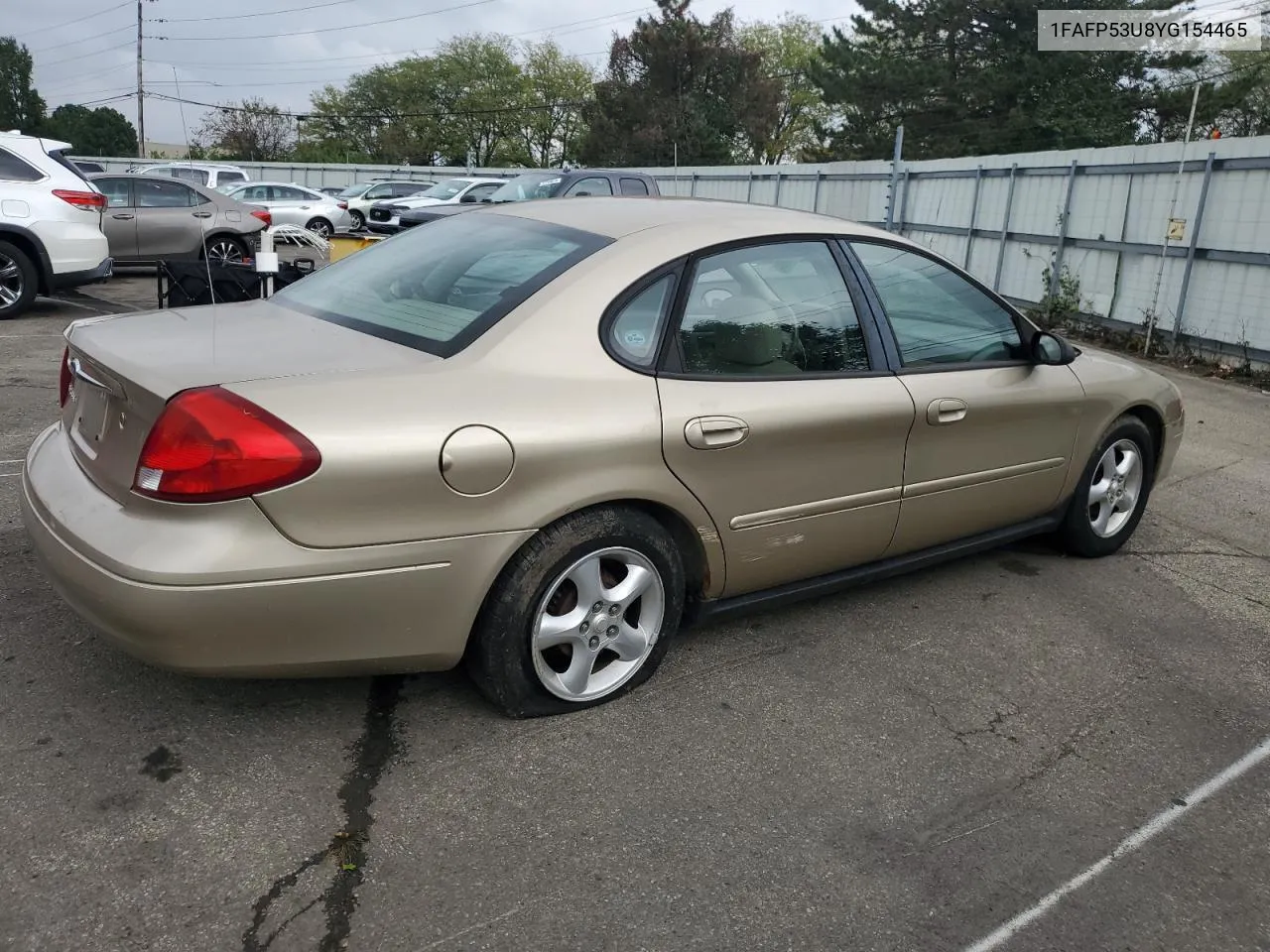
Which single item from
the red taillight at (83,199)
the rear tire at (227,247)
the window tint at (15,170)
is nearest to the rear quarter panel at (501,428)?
the red taillight at (83,199)

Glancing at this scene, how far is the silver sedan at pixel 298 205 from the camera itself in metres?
23.4

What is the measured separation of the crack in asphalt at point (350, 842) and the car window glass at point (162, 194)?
40.0 feet

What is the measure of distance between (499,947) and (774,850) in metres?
0.74

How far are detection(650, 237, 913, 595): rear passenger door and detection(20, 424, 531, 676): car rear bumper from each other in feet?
2.30

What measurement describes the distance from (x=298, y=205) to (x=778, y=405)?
2274 cm

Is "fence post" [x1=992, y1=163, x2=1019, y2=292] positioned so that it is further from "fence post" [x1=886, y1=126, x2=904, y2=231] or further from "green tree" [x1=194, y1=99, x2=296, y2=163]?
"green tree" [x1=194, y1=99, x2=296, y2=163]

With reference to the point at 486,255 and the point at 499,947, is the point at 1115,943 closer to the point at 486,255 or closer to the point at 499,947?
the point at 499,947

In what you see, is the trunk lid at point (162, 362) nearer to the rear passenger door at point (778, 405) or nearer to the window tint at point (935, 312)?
the rear passenger door at point (778, 405)

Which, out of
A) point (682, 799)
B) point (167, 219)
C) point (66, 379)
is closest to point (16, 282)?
point (167, 219)

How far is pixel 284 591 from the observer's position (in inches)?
99.2

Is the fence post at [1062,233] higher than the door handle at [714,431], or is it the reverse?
the fence post at [1062,233]

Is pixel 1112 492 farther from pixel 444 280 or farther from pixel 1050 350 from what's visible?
pixel 444 280

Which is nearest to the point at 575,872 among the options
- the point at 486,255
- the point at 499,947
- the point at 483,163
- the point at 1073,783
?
the point at 499,947

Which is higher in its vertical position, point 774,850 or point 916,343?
point 916,343
